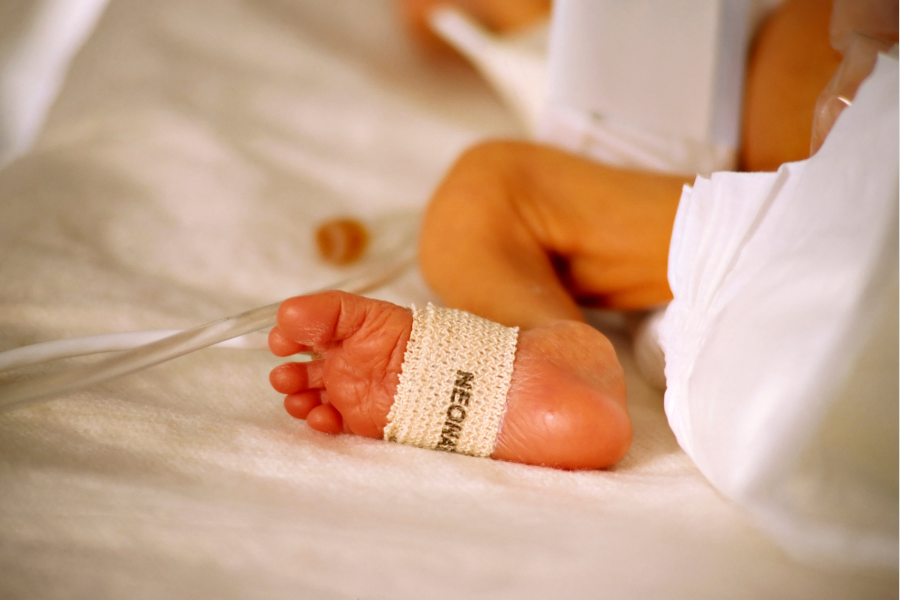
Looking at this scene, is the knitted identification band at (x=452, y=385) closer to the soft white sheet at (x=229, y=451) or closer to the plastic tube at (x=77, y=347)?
the soft white sheet at (x=229, y=451)

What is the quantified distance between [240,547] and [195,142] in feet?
2.29

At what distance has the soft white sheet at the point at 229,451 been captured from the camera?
414 mm

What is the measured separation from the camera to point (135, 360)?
53 cm

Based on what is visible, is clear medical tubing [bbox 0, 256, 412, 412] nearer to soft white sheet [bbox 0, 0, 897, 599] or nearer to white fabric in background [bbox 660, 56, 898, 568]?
soft white sheet [bbox 0, 0, 897, 599]

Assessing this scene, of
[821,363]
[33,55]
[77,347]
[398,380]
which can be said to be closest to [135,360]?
[77,347]

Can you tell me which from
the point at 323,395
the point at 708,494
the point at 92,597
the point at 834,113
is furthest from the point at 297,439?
the point at 834,113

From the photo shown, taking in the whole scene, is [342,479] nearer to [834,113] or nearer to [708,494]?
[708,494]

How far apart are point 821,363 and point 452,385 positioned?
9.6 inches

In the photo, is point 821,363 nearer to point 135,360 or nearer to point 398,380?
point 398,380

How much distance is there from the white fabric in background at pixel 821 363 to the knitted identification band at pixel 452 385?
143mm

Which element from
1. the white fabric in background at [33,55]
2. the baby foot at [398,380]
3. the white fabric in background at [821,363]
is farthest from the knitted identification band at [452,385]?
the white fabric in background at [33,55]

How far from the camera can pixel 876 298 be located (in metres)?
0.38

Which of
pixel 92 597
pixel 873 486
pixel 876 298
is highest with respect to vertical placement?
pixel 876 298

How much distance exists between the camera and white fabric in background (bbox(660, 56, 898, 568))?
1.25 ft
